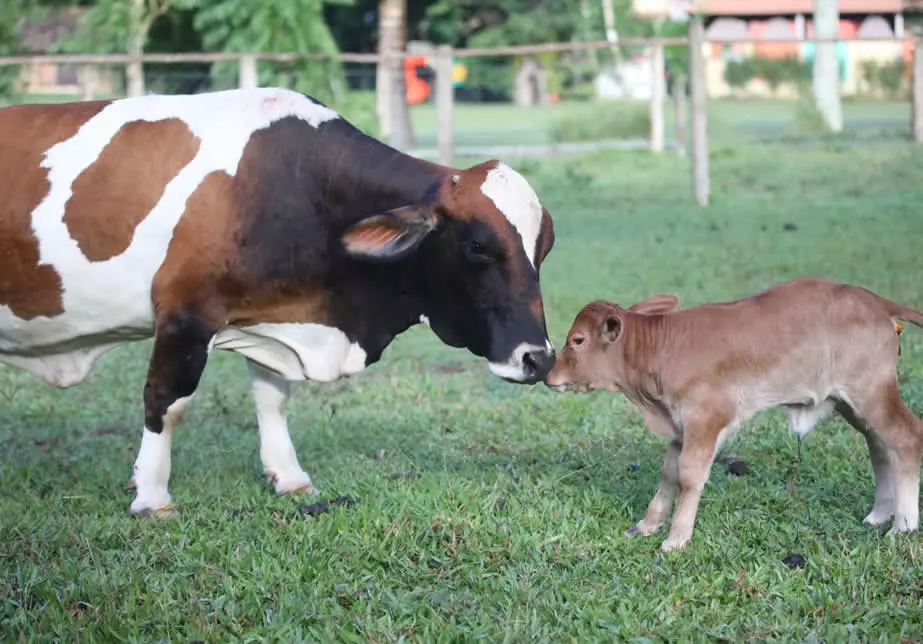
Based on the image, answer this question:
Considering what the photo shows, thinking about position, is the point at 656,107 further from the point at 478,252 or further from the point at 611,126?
the point at 478,252

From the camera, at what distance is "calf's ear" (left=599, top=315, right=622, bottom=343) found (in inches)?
199

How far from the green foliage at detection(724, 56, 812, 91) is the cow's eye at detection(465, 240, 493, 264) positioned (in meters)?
35.6

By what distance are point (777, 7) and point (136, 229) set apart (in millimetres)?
46635

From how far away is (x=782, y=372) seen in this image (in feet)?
16.1

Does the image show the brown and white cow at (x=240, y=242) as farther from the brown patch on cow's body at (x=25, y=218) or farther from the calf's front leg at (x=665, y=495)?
the calf's front leg at (x=665, y=495)

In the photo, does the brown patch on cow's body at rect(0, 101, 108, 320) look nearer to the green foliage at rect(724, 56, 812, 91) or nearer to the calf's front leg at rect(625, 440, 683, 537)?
the calf's front leg at rect(625, 440, 683, 537)

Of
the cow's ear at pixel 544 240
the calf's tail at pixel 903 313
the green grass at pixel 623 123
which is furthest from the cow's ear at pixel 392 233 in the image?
the green grass at pixel 623 123

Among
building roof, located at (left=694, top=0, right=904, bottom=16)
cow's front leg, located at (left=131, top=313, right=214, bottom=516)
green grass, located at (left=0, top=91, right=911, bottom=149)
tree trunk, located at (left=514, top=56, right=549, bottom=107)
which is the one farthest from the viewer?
Answer: building roof, located at (left=694, top=0, right=904, bottom=16)

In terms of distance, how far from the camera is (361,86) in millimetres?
22844

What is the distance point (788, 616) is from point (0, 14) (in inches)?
775

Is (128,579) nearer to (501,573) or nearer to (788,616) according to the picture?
(501,573)

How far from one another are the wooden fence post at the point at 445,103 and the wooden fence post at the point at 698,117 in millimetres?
2555

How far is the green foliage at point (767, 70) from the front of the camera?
41031 mm

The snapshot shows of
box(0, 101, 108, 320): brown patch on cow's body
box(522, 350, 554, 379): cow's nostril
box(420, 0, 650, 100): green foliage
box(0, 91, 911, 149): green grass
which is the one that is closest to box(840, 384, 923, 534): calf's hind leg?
box(522, 350, 554, 379): cow's nostril
